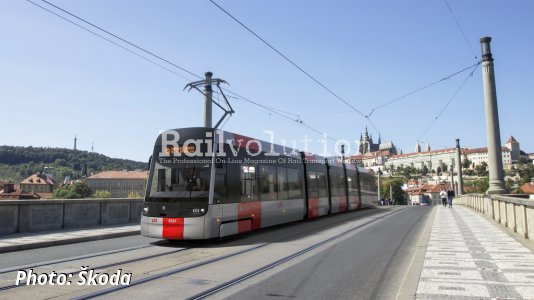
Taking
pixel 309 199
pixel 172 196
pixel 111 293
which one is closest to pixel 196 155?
pixel 172 196

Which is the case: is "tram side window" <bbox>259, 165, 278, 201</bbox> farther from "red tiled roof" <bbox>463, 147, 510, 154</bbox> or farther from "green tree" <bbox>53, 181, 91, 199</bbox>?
"red tiled roof" <bbox>463, 147, 510, 154</bbox>

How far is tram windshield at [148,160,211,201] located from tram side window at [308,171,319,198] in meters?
7.69

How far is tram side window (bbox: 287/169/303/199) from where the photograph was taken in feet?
53.0

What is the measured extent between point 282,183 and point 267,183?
1241 mm

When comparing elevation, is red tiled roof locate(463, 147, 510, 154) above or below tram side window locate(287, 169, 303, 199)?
above

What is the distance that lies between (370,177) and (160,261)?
2475 cm

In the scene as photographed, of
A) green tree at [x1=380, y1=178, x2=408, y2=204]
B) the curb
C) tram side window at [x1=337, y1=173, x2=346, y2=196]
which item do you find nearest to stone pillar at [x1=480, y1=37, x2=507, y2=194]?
tram side window at [x1=337, y1=173, x2=346, y2=196]

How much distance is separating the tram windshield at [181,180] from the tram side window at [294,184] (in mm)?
5431

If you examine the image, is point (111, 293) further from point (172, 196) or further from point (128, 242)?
point (128, 242)

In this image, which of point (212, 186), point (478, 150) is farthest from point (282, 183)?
point (478, 150)

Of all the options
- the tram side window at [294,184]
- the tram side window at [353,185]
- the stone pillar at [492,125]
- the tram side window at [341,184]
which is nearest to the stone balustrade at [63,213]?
the tram side window at [294,184]

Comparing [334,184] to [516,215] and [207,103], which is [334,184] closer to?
[207,103]

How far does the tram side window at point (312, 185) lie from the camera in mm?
18203

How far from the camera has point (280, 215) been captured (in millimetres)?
15141
